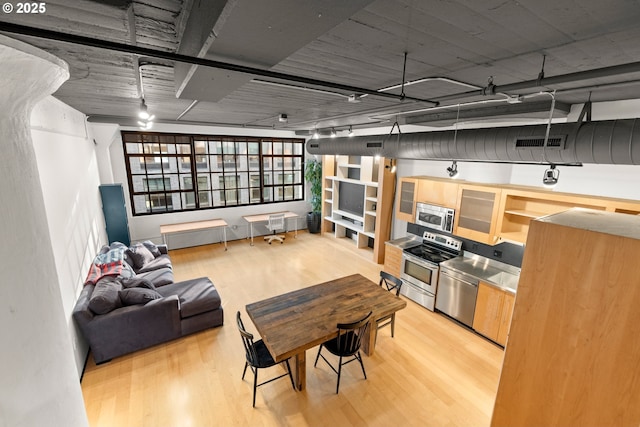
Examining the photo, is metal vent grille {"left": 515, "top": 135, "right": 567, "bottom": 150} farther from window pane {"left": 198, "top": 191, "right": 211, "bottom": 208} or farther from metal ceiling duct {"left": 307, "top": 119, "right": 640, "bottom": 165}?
window pane {"left": 198, "top": 191, "right": 211, "bottom": 208}

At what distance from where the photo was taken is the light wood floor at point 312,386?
2738mm

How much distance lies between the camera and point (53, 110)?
11.3ft

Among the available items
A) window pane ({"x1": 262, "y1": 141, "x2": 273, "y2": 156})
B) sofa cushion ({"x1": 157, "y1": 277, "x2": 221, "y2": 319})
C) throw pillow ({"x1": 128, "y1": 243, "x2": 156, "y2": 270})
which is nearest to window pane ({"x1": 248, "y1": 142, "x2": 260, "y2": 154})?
window pane ({"x1": 262, "y1": 141, "x2": 273, "y2": 156})

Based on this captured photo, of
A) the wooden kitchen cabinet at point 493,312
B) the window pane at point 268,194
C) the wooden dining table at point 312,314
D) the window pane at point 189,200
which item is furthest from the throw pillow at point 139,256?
the wooden kitchen cabinet at point 493,312

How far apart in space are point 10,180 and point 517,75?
315 cm

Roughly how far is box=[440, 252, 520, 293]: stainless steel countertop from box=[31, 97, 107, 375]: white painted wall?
15.1ft

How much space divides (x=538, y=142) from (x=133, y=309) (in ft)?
15.8

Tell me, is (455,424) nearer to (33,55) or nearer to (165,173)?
(33,55)

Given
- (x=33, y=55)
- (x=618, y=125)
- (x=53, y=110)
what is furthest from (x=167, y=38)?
(x=618, y=125)

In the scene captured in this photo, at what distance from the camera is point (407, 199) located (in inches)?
205

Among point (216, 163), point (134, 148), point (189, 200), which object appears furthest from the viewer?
point (189, 200)

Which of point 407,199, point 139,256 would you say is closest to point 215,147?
point 139,256

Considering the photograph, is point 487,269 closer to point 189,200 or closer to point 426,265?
point 426,265

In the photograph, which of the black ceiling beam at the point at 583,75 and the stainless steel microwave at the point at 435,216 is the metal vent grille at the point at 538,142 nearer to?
the black ceiling beam at the point at 583,75
